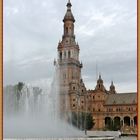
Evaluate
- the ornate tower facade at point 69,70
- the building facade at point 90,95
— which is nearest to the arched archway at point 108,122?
the building facade at point 90,95

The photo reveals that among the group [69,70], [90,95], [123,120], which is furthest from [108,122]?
[69,70]

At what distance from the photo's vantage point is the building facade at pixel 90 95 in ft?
257

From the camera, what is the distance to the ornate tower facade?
75562 millimetres

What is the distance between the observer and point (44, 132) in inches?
1005

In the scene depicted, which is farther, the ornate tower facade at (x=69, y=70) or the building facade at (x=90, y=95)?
the building facade at (x=90, y=95)

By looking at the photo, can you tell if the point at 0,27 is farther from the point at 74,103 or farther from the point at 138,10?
the point at 74,103

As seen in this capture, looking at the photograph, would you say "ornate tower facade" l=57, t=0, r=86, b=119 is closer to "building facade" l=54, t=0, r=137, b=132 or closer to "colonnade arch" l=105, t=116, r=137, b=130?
"building facade" l=54, t=0, r=137, b=132

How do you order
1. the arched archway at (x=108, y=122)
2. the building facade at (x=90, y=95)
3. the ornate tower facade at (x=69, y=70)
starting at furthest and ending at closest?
1. the building facade at (x=90, y=95)
2. the ornate tower facade at (x=69, y=70)
3. the arched archway at (x=108, y=122)

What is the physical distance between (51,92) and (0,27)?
40041 millimetres

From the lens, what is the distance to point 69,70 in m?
77.9

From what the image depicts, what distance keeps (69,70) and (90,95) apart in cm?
903

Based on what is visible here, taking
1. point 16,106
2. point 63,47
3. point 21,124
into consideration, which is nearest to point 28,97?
point 16,106

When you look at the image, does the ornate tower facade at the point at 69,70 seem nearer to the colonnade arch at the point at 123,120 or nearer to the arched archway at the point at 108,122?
the arched archway at the point at 108,122

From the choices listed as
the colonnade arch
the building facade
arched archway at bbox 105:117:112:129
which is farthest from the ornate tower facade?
the colonnade arch
